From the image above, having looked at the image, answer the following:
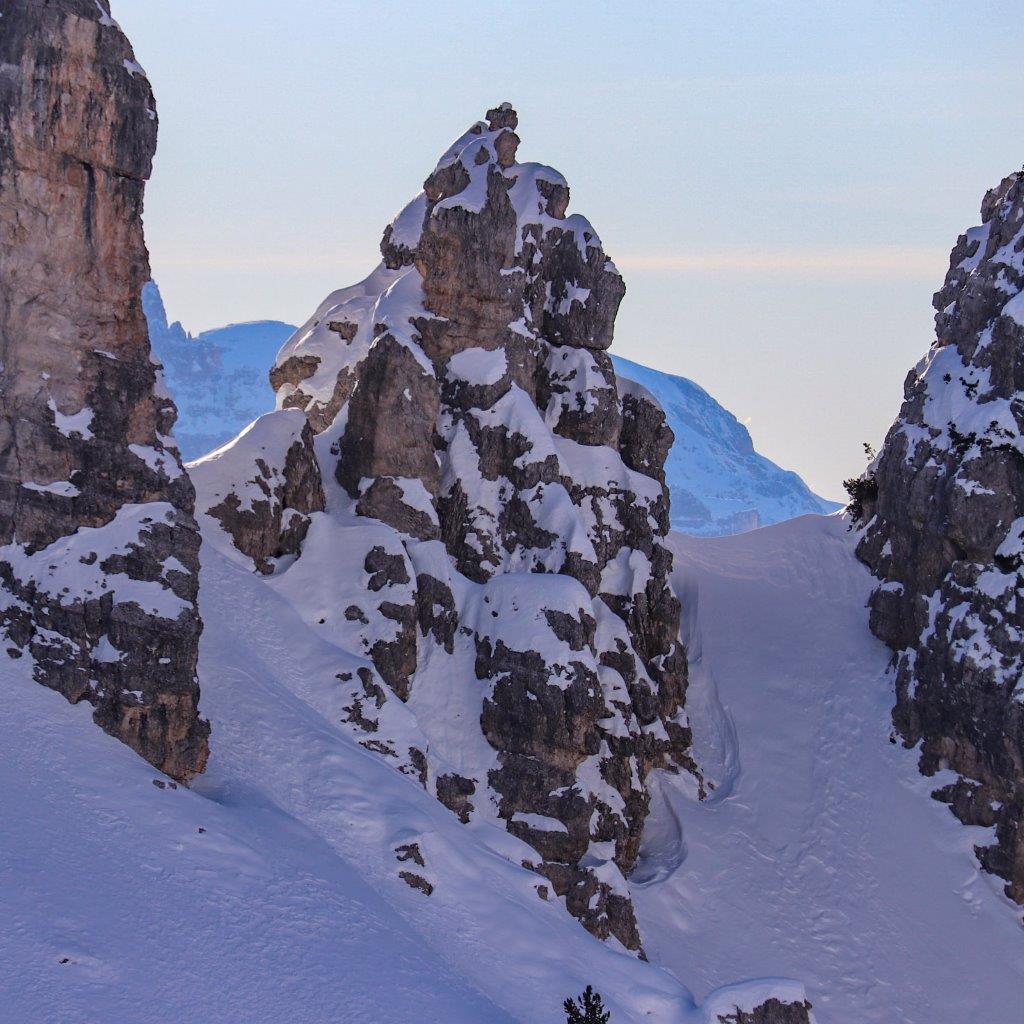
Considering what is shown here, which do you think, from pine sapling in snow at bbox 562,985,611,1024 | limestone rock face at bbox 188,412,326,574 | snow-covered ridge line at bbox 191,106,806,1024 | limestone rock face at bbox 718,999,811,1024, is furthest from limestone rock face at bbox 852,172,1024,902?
pine sapling in snow at bbox 562,985,611,1024

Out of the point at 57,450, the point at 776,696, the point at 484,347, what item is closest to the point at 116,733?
the point at 57,450

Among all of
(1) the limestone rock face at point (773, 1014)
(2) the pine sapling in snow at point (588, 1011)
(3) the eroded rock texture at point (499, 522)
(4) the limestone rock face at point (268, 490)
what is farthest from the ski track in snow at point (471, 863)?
(3) the eroded rock texture at point (499, 522)

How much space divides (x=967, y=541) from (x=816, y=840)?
1496cm

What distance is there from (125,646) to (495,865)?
15.0 metres

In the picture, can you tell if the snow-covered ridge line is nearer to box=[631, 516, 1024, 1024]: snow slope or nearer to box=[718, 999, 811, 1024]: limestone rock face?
box=[631, 516, 1024, 1024]: snow slope

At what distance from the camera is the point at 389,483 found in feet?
→ 221

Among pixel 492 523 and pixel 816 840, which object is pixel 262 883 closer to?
pixel 492 523

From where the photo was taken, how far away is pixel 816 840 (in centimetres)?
7144

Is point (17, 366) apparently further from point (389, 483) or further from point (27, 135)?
point (389, 483)

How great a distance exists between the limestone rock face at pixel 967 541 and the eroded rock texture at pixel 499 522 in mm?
11117

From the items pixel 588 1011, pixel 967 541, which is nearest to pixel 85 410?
pixel 588 1011

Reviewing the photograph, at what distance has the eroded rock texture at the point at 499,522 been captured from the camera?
64.0 metres

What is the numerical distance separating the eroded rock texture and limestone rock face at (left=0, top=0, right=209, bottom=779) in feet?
36.9

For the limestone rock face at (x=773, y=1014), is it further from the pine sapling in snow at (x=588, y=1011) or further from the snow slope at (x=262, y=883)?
the pine sapling in snow at (x=588, y=1011)
